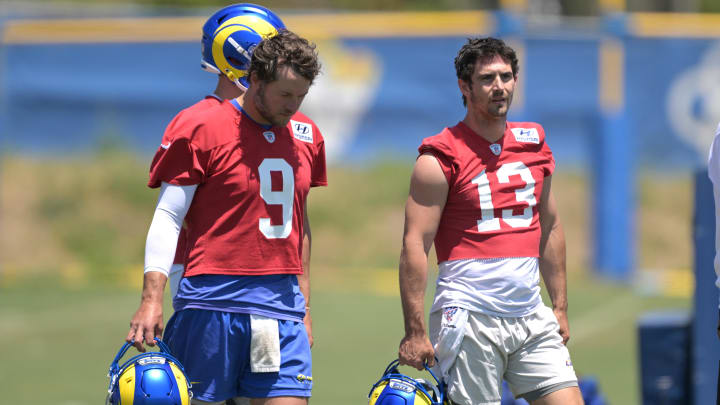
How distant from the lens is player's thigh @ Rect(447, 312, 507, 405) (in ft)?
14.1

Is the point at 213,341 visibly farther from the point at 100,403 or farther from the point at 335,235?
the point at 335,235

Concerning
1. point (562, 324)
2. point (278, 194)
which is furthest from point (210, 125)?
→ point (562, 324)

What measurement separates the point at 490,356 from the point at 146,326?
143 centimetres

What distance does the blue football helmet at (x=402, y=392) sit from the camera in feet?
13.4

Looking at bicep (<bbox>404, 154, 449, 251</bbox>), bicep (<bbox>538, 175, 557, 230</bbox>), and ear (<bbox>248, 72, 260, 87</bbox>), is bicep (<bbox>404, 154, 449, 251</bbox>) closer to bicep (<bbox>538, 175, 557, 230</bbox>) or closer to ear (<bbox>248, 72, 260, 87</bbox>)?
bicep (<bbox>538, 175, 557, 230</bbox>)

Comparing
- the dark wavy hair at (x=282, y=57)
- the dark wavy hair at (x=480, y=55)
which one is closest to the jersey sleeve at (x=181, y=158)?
the dark wavy hair at (x=282, y=57)

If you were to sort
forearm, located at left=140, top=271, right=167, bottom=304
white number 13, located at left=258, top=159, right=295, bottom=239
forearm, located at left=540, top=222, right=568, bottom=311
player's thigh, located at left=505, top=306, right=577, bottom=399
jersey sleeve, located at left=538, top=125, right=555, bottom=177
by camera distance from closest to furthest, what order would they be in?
1. forearm, located at left=140, top=271, right=167, bottom=304
2. white number 13, located at left=258, top=159, right=295, bottom=239
3. player's thigh, located at left=505, top=306, right=577, bottom=399
4. jersey sleeve, located at left=538, top=125, right=555, bottom=177
5. forearm, located at left=540, top=222, right=568, bottom=311

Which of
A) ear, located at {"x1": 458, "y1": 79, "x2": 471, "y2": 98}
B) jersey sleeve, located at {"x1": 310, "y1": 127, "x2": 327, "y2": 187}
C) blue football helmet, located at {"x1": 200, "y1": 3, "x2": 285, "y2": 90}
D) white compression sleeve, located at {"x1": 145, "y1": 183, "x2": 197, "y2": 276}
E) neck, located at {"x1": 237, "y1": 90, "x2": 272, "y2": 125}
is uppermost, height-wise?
blue football helmet, located at {"x1": 200, "y1": 3, "x2": 285, "y2": 90}

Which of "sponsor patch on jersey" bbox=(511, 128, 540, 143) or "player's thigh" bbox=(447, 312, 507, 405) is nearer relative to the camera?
"player's thigh" bbox=(447, 312, 507, 405)

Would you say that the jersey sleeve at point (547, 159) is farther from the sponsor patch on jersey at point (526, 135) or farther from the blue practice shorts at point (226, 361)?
the blue practice shorts at point (226, 361)

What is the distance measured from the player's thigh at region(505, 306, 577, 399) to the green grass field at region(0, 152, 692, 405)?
5535mm

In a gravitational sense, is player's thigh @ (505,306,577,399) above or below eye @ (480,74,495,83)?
below

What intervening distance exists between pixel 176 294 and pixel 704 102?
42.8ft

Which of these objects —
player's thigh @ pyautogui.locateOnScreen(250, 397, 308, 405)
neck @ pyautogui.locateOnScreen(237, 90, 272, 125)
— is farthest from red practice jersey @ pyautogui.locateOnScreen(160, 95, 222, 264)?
player's thigh @ pyautogui.locateOnScreen(250, 397, 308, 405)
